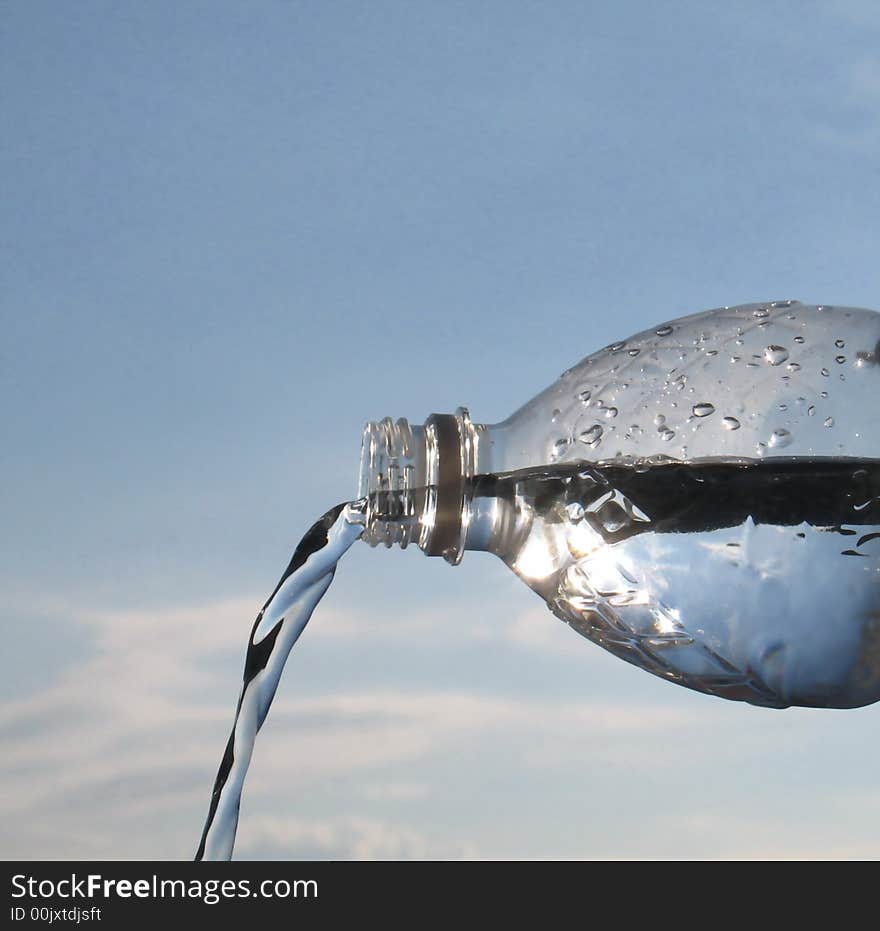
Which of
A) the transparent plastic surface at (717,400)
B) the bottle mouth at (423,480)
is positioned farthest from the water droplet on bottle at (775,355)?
the bottle mouth at (423,480)

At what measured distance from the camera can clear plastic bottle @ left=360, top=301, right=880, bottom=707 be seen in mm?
1179

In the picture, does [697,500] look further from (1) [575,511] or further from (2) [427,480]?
(2) [427,480]

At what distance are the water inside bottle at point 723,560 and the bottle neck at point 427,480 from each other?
0.07 ft

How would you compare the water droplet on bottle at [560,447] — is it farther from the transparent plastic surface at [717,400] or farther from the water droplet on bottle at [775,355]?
the water droplet on bottle at [775,355]

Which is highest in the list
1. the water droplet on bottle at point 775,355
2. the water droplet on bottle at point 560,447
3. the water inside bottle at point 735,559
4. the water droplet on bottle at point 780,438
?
the water droplet on bottle at point 775,355

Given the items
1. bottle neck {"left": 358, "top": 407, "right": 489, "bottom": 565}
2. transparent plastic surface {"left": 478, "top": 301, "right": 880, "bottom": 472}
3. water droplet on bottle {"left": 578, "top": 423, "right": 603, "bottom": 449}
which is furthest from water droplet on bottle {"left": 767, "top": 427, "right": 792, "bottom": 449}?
bottle neck {"left": 358, "top": 407, "right": 489, "bottom": 565}

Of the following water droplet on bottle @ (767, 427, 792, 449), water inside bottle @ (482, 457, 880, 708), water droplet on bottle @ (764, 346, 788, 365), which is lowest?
water inside bottle @ (482, 457, 880, 708)

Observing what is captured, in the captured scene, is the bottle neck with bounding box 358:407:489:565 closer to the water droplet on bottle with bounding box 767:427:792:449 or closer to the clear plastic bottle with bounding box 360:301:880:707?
the clear plastic bottle with bounding box 360:301:880:707

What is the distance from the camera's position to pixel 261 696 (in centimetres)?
130

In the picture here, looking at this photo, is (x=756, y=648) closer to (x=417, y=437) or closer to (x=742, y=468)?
(x=742, y=468)

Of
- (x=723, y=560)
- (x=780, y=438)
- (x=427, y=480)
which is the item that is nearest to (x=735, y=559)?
(x=723, y=560)

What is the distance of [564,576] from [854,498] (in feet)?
0.87

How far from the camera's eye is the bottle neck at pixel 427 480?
1.23 m

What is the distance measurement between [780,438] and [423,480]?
0.32 m
